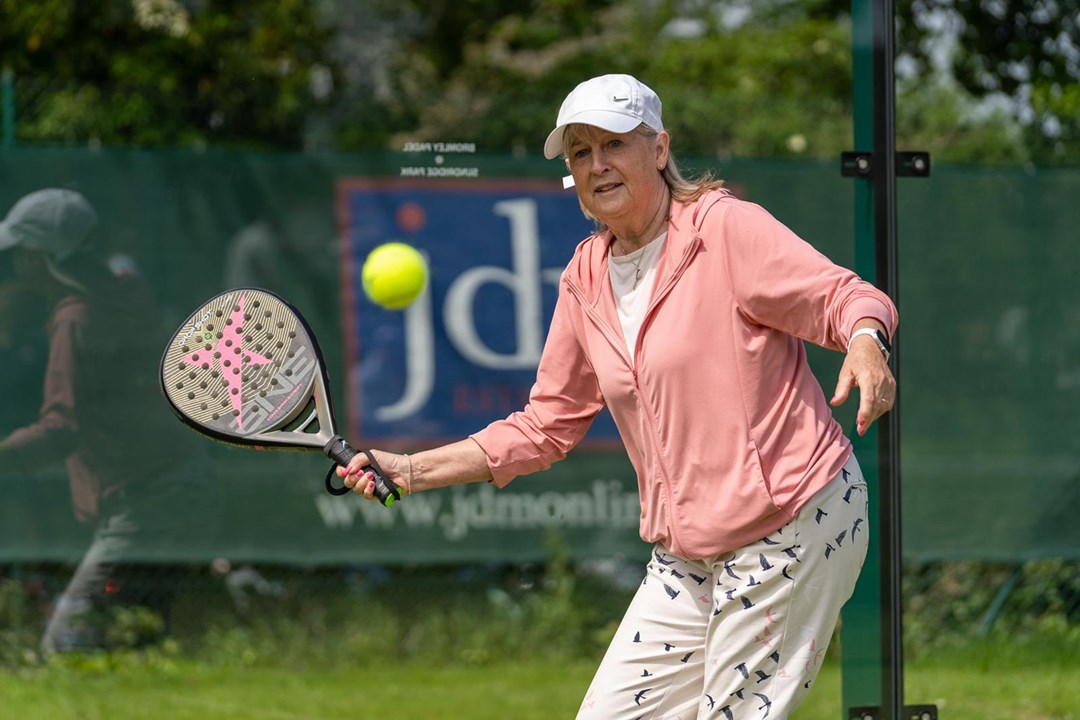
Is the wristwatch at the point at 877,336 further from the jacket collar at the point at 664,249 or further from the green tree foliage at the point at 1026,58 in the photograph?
the green tree foliage at the point at 1026,58

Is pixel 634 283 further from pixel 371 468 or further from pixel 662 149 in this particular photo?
pixel 371 468

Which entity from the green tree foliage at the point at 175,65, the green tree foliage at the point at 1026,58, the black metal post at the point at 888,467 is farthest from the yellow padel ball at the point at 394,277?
the black metal post at the point at 888,467

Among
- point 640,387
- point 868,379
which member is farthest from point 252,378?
point 868,379

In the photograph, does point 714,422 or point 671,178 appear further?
point 671,178

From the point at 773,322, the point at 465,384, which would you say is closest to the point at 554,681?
the point at 465,384

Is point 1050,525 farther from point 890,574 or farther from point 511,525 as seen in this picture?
point 511,525

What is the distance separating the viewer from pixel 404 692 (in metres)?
5.77

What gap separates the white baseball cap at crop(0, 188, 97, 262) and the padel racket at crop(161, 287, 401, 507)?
1.95 m

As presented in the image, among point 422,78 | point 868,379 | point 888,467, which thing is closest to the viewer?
point 868,379

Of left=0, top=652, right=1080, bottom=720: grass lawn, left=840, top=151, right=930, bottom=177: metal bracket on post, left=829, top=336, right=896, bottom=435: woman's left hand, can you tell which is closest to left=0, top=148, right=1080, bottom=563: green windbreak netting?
left=0, top=652, right=1080, bottom=720: grass lawn

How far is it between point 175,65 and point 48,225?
3.08m

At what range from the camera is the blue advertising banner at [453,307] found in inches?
241

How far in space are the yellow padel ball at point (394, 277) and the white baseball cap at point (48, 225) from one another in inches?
47.0

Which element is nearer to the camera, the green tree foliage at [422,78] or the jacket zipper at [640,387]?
the jacket zipper at [640,387]
